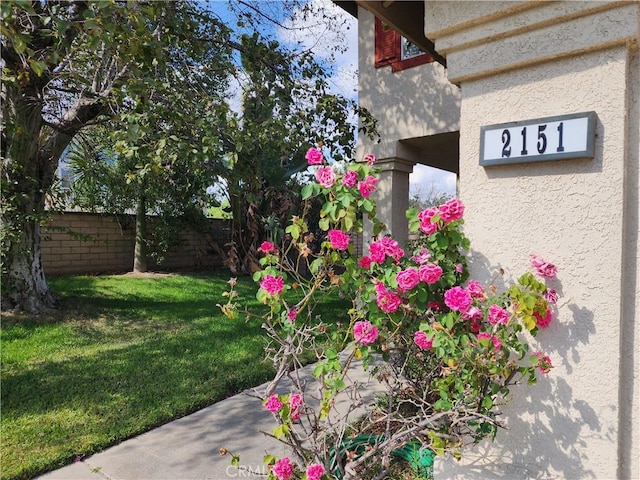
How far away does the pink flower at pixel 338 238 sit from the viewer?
2.21 meters

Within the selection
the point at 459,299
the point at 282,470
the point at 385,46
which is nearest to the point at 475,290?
the point at 459,299

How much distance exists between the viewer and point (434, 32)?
7.68 ft

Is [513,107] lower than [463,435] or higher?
higher

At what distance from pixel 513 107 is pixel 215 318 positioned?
6445mm

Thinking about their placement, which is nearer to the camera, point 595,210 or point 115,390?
point 595,210

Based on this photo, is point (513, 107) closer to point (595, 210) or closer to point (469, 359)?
point (595, 210)

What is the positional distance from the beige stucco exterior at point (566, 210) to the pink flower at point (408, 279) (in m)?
0.45

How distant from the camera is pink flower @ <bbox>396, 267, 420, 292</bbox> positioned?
202 cm

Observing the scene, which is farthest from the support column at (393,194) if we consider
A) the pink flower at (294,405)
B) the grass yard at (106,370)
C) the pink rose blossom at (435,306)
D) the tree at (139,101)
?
the pink flower at (294,405)

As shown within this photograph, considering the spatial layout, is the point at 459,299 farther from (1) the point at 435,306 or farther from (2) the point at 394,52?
(2) the point at 394,52

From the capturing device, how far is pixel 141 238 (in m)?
11.0

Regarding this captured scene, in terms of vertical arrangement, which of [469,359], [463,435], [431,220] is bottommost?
[463,435]

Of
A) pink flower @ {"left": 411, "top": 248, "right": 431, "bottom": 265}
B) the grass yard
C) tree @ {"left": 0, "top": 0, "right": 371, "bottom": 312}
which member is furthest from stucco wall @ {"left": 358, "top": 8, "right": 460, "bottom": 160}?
pink flower @ {"left": 411, "top": 248, "right": 431, "bottom": 265}

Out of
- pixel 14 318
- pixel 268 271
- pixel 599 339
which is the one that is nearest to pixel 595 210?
pixel 599 339
